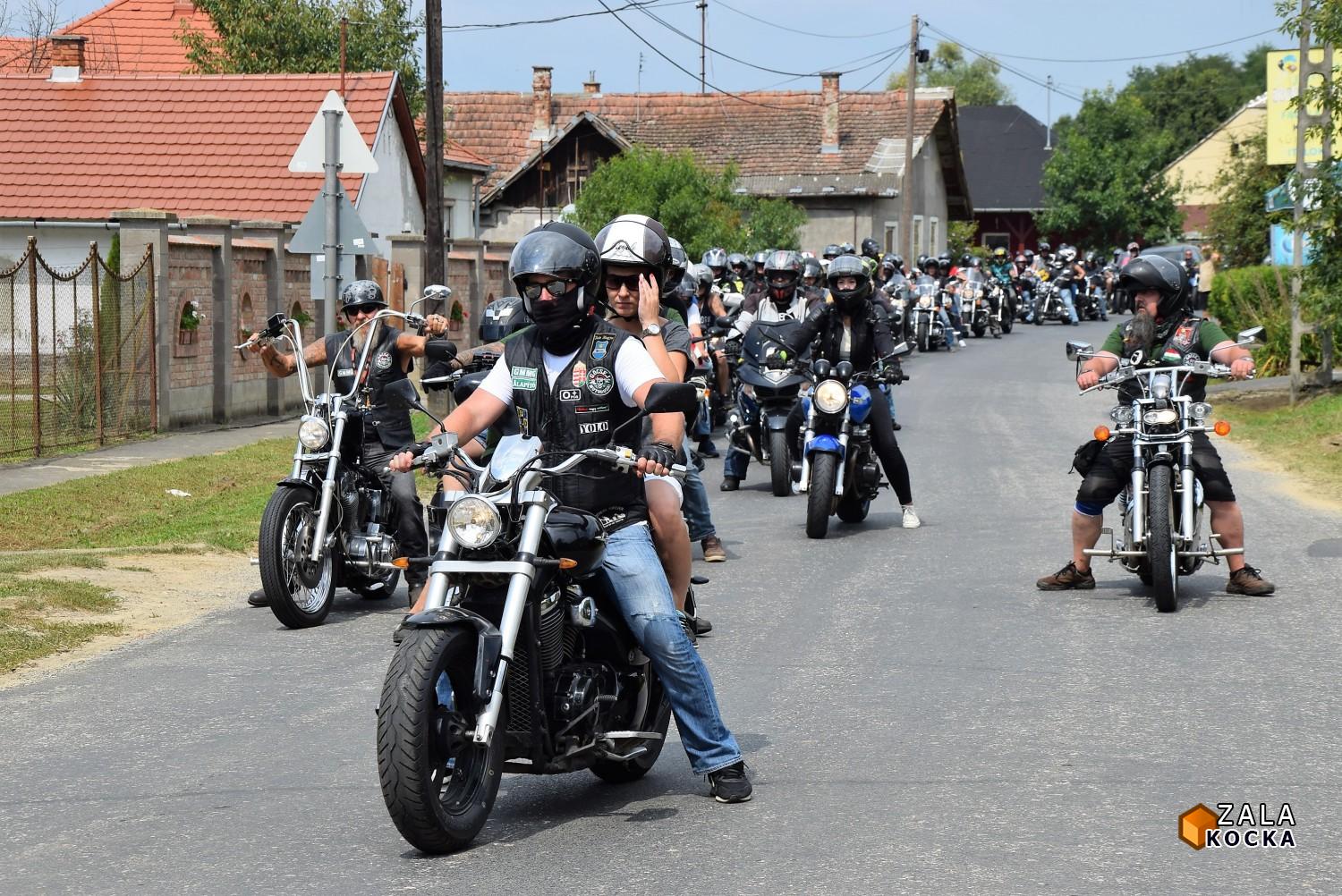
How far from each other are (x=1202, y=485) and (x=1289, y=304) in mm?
14175

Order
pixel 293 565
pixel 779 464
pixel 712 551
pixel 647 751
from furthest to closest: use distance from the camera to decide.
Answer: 1. pixel 779 464
2. pixel 712 551
3. pixel 293 565
4. pixel 647 751

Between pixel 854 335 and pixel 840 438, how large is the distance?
0.89 meters

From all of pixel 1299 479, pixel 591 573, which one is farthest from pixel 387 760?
pixel 1299 479

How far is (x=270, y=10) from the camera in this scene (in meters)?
41.6

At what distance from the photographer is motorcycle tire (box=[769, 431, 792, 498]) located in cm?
1492

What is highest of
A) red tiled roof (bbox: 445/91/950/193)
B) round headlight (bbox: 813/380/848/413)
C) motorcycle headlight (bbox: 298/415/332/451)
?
red tiled roof (bbox: 445/91/950/193)

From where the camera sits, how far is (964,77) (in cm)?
12456

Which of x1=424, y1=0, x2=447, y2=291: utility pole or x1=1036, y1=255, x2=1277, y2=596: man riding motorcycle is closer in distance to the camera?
x1=1036, y1=255, x2=1277, y2=596: man riding motorcycle

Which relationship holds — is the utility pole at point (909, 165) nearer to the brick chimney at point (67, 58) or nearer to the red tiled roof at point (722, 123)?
the red tiled roof at point (722, 123)

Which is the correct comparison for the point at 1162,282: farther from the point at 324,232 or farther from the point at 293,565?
the point at 324,232

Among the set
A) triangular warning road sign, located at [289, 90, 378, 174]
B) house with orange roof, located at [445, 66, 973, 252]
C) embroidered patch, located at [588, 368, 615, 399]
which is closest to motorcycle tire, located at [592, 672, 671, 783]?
embroidered patch, located at [588, 368, 615, 399]

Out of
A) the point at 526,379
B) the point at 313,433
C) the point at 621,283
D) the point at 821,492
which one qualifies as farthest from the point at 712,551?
the point at 526,379

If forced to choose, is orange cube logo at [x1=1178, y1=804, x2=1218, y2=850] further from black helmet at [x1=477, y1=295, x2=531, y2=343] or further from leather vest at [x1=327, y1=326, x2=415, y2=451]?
leather vest at [x1=327, y1=326, x2=415, y2=451]

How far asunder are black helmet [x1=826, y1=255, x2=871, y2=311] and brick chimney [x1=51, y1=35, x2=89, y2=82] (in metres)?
24.4
